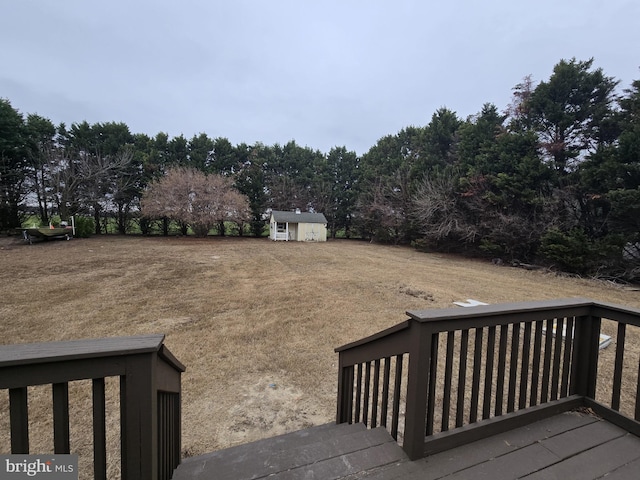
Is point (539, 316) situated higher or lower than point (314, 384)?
higher

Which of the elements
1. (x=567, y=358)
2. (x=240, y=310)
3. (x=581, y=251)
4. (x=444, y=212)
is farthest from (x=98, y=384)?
(x=444, y=212)

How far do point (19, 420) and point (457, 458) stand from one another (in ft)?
6.29

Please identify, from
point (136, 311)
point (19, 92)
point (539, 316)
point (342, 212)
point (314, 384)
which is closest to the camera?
point (539, 316)

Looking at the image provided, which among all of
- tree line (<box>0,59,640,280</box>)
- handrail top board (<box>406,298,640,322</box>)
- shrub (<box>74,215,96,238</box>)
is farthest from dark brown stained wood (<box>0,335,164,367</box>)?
shrub (<box>74,215,96,238</box>)

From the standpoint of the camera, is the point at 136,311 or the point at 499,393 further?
the point at 136,311

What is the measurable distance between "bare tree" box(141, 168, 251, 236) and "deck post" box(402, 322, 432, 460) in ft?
66.3

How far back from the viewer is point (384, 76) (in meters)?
19.5

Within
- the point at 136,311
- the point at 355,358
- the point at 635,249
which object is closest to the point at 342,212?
the point at 635,249

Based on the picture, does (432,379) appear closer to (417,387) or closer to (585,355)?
(417,387)

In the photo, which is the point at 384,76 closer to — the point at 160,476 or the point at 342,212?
the point at 342,212

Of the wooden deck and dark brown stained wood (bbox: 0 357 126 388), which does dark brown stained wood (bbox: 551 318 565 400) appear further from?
dark brown stained wood (bbox: 0 357 126 388)

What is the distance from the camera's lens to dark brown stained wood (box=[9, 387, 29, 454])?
33.6 inches

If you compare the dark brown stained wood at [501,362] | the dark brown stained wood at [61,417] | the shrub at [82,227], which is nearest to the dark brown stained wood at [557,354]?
the dark brown stained wood at [501,362]

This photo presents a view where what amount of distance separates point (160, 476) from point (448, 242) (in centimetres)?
1848
